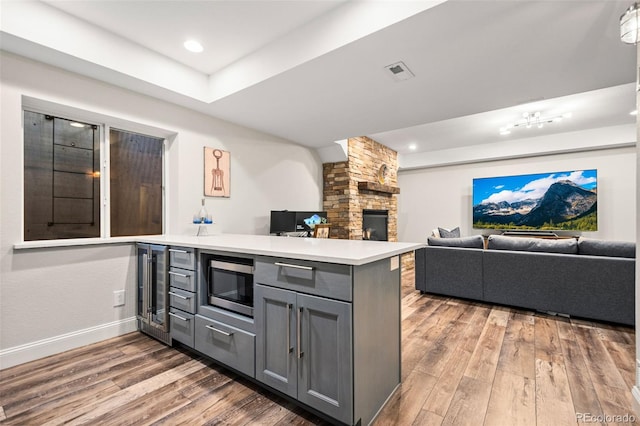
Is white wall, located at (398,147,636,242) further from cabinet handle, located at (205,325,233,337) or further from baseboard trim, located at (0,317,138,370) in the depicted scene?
baseboard trim, located at (0,317,138,370)

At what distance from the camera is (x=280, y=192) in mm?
4375

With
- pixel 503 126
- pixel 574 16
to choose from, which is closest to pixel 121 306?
pixel 574 16

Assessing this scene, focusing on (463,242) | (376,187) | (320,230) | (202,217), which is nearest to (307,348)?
(202,217)

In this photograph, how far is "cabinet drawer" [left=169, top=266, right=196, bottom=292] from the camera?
2151 mm

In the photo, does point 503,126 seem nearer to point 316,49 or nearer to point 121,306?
point 316,49

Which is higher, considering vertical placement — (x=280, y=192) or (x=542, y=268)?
(x=280, y=192)

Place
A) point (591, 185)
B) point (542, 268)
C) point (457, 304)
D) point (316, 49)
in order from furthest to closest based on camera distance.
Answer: point (591, 185) → point (457, 304) → point (542, 268) → point (316, 49)

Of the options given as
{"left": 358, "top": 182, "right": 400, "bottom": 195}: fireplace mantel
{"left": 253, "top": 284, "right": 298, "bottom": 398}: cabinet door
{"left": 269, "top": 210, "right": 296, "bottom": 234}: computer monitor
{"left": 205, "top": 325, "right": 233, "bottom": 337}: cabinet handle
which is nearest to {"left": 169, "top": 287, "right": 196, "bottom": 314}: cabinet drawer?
{"left": 205, "top": 325, "right": 233, "bottom": 337}: cabinet handle

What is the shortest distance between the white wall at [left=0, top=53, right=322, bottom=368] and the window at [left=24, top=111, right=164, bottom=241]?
0.20 meters

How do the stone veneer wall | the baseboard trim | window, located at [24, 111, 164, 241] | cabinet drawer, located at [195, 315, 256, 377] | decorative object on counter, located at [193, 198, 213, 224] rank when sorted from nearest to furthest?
cabinet drawer, located at [195, 315, 256, 377], the baseboard trim, window, located at [24, 111, 164, 241], decorative object on counter, located at [193, 198, 213, 224], the stone veneer wall

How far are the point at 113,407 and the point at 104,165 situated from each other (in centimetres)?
211

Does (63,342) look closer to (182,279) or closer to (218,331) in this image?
(182,279)

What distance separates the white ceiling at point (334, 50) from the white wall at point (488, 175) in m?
3.72

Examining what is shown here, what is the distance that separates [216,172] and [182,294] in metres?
1.66
